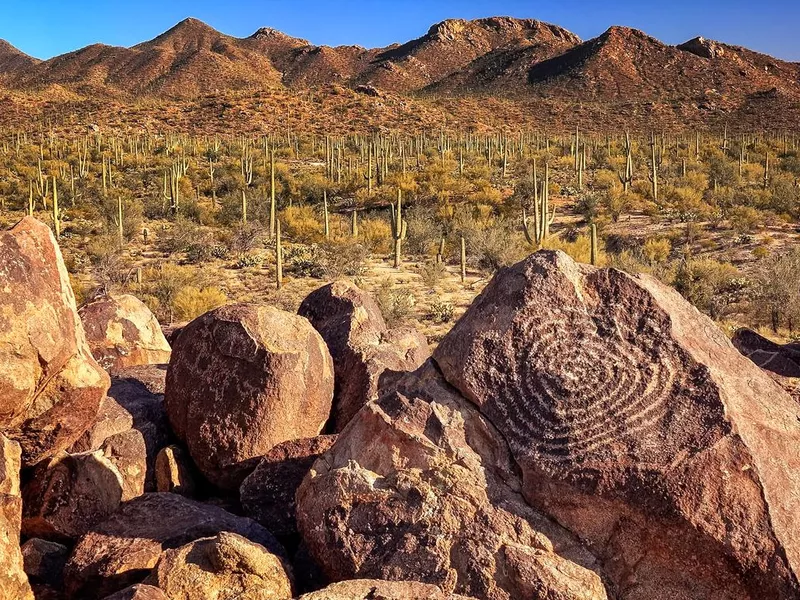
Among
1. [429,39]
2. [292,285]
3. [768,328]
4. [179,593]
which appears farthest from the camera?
[429,39]

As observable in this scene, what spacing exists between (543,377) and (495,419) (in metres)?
0.36

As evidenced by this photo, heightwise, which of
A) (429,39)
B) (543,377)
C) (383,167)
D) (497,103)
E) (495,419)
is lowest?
(495,419)

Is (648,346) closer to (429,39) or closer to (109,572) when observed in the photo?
(109,572)

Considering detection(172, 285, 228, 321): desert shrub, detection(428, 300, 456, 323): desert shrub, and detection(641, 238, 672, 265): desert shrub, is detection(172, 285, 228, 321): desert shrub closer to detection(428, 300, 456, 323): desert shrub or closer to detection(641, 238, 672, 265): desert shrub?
detection(428, 300, 456, 323): desert shrub

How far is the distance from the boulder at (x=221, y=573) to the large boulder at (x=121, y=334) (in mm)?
4212

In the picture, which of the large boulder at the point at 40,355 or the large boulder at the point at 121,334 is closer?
the large boulder at the point at 40,355

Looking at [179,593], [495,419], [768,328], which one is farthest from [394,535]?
[768,328]

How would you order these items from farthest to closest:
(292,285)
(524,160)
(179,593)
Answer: (524,160)
(292,285)
(179,593)

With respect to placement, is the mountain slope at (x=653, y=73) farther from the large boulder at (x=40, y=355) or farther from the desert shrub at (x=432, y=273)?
the large boulder at (x=40, y=355)

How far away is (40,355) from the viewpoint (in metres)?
4.28

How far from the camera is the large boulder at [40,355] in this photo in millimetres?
4156

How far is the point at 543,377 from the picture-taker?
3.90 m

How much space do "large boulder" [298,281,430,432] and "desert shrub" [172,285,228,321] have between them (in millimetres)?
6613

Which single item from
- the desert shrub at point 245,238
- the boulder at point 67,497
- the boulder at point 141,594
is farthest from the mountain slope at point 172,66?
the boulder at point 141,594
